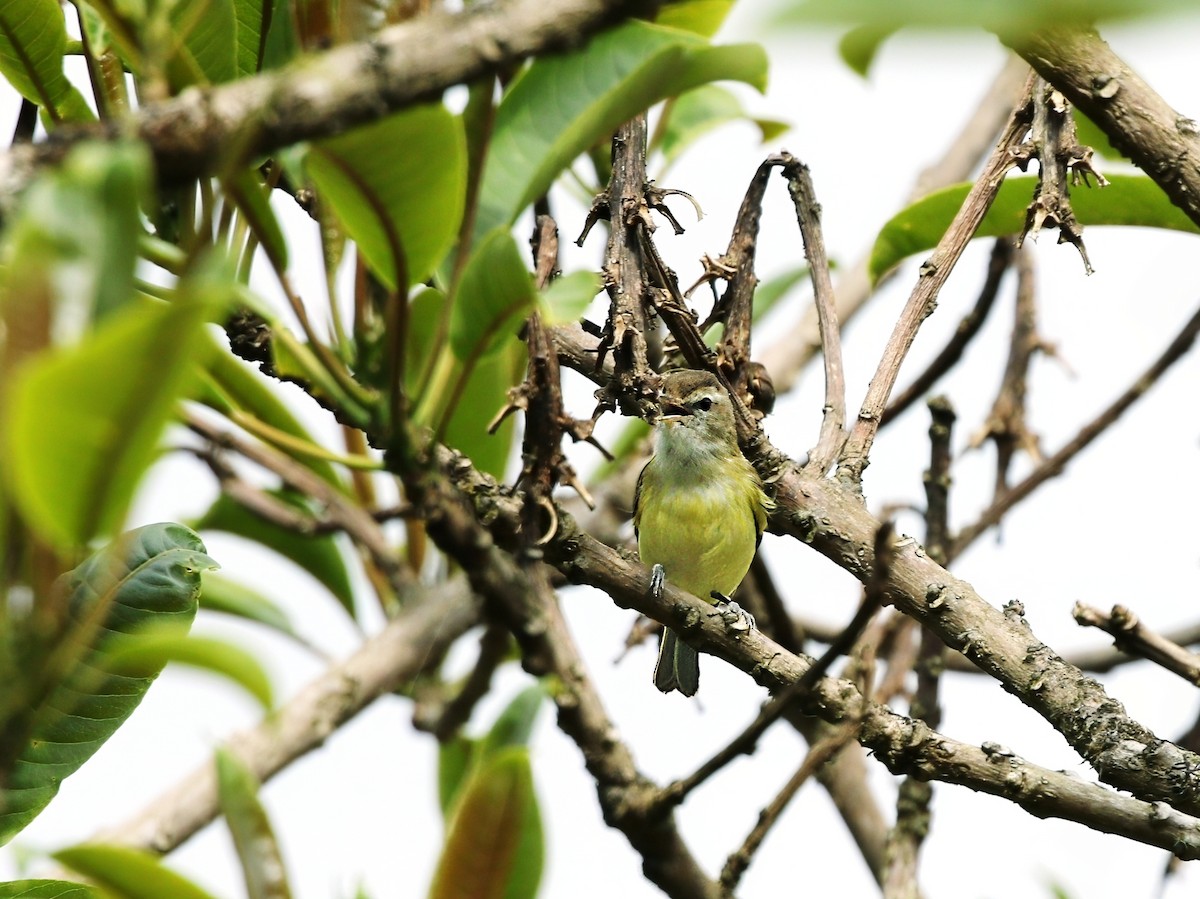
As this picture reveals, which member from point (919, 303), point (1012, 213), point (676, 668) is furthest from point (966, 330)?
point (676, 668)

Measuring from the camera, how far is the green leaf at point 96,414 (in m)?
0.85

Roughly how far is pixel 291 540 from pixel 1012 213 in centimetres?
258

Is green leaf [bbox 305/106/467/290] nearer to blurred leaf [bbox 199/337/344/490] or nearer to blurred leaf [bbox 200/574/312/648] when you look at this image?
blurred leaf [bbox 199/337/344/490]

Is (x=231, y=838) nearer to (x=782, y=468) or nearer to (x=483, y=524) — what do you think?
(x=483, y=524)

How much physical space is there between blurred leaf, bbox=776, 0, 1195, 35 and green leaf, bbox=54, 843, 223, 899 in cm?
105

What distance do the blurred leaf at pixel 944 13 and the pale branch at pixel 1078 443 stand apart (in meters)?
3.06

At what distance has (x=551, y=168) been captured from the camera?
179cm

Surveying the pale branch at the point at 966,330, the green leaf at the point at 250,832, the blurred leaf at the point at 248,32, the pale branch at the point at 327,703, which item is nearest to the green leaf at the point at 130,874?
the green leaf at the point at 250,832

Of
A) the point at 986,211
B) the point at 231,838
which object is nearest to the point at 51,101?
the point at 231,838

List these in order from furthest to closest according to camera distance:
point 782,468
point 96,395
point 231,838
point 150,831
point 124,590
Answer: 1. point 150,831
2. point 782,468
3. point 124,590
4. point 231,838
5. point 96,395

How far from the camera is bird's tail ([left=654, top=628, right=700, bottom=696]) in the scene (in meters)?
4.50

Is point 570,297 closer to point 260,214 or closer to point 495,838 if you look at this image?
point 260,214

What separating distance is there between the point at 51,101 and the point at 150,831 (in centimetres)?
195

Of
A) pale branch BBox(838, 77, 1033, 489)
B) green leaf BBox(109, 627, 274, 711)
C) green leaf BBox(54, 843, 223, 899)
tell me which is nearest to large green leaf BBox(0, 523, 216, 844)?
green leaf BBox(54, 843, 223, 899)
